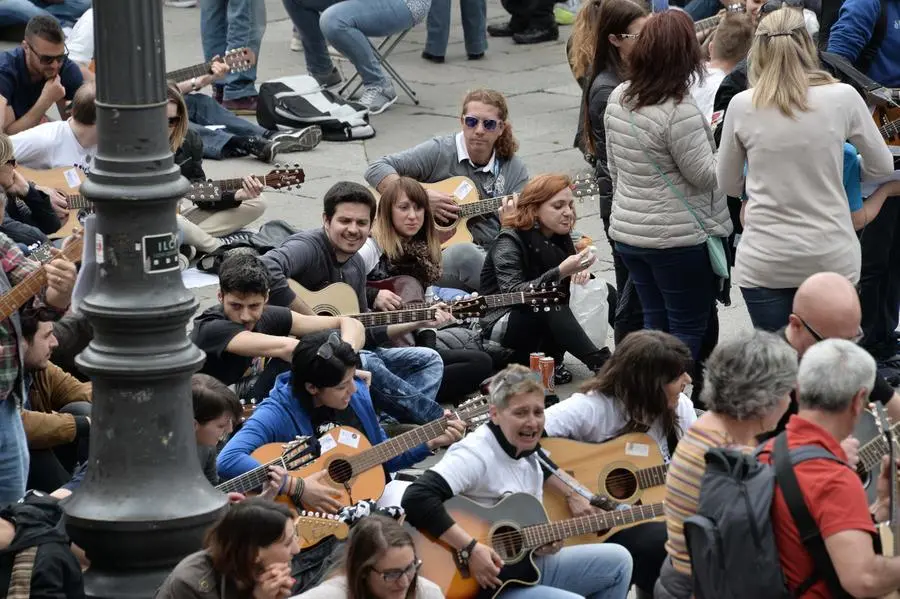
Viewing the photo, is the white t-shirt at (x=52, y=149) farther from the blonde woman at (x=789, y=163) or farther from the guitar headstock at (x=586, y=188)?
the blonde woman at (x=789, y=163)

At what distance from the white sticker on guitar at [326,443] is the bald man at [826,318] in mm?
1686

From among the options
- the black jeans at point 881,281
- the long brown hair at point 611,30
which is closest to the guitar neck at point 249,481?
the long brown hair at point 611,30

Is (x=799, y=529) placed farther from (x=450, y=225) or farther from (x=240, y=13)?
(x=240, y=13)

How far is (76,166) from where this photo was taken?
28.3ft

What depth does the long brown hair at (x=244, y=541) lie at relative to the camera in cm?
454

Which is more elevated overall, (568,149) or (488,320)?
(488,320)

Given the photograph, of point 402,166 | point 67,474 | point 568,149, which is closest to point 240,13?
point 568,149

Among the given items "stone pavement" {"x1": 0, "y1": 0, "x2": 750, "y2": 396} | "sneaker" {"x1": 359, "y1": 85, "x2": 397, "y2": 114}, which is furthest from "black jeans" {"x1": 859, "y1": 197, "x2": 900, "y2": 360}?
"sneaker" {"x1": 359, "y1": 85, "x2": 397, "y2": 114}

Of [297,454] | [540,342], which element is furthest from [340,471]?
[540,342]

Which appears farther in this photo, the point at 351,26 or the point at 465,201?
the point at 351,26

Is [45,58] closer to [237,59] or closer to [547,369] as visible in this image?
[237,59]

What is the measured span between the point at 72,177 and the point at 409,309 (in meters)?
2.07

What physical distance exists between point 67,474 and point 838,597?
11.0ft

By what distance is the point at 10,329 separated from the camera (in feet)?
19.2
